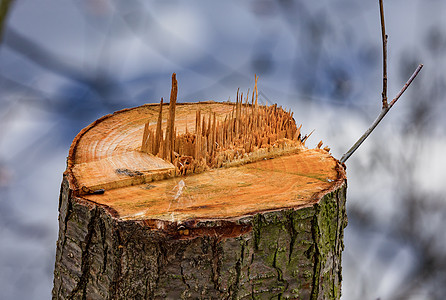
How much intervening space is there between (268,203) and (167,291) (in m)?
0.35

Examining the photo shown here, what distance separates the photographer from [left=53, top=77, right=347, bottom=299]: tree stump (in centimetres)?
121

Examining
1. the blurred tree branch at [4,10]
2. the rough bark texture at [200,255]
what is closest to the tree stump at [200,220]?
the rough bark texture at [200,255]

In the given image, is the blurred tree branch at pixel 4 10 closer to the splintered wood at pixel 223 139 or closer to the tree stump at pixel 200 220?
the tree stump at pixel 200 220

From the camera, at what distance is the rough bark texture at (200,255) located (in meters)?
1.20

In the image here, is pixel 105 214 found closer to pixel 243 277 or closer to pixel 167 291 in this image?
pixel 167 291

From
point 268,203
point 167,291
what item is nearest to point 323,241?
point 268,203

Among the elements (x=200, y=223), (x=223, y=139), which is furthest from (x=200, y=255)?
(x=223, y=139)

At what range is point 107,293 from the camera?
50.3 inches

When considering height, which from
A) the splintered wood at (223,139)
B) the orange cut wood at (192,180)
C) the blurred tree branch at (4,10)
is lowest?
the orange cut wood at (192,180)

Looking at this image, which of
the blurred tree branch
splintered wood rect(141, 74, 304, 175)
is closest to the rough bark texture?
splintered wood rect(141, 74, 304, 175)

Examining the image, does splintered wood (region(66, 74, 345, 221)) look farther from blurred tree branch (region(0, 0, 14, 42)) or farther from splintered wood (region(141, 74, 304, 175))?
blurred tree branch (region(0, 0, 14, 42))

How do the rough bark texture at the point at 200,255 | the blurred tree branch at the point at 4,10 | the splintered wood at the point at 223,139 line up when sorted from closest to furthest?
1. the blurred tree branch at the point at 4,10
2. the rough bark texture at the point at 200,255
3. the splintered wood at the point at 223,139

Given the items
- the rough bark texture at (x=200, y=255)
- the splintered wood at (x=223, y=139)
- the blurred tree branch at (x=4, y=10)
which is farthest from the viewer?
the splintered wood at (x=223, y=139)

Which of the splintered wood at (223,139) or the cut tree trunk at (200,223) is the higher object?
the splintered wood at (223,139)
